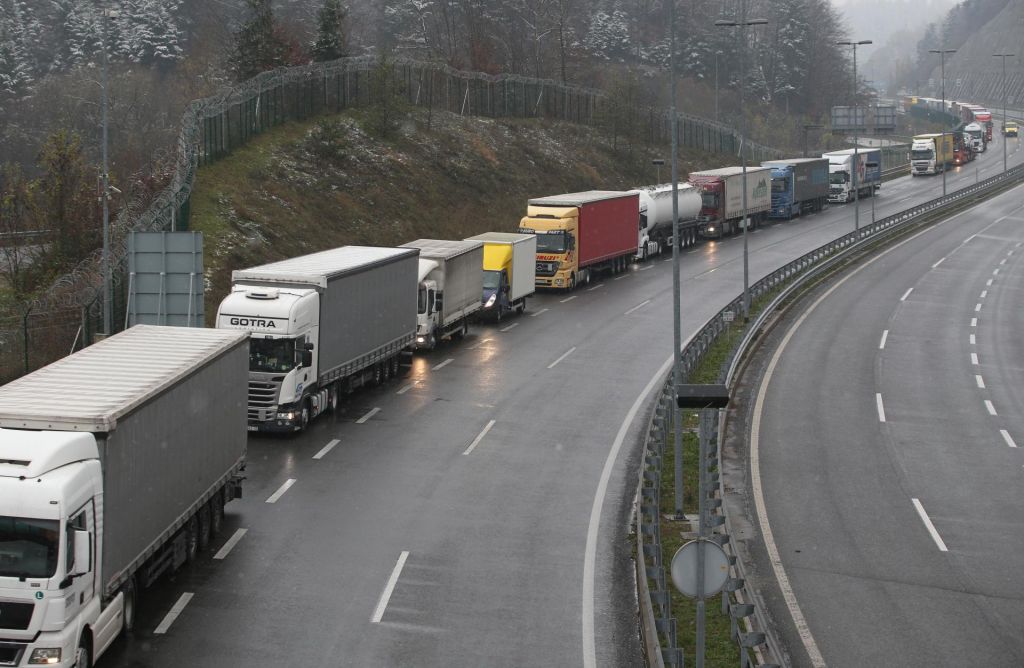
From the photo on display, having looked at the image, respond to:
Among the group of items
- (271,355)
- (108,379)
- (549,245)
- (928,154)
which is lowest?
(271,355)

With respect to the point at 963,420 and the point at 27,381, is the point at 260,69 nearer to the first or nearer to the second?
the point at 963,420

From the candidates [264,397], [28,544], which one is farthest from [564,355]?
[28,544]

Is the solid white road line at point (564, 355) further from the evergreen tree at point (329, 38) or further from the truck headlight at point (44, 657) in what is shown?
the evergreen tree at point (329, 38)

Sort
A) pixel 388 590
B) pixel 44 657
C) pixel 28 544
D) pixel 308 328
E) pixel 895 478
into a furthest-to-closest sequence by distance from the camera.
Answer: pixel 308 328 → pixel 895 478 → pixel 388 590 → pixel 28 544 → pixel 44 657

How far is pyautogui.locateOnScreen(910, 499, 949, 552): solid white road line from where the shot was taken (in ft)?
76.5

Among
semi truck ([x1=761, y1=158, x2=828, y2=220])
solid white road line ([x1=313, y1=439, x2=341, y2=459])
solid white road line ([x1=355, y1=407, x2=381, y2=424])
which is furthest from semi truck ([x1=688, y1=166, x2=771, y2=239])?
solid white road line ([x1=313, y1=439, x2=341, y2=459])

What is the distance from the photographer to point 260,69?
7538cm

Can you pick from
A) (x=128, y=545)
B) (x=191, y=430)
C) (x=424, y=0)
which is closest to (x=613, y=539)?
(x=191, y=430)

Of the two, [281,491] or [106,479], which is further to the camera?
[281,491]

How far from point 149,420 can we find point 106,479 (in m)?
1.83

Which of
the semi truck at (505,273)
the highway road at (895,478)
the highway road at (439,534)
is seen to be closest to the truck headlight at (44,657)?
the highway road at (439,534)

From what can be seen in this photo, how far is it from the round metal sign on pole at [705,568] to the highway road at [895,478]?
14.0 feet

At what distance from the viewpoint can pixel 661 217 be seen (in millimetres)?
68562

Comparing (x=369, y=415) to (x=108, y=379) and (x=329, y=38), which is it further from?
(x=329, y=38)
